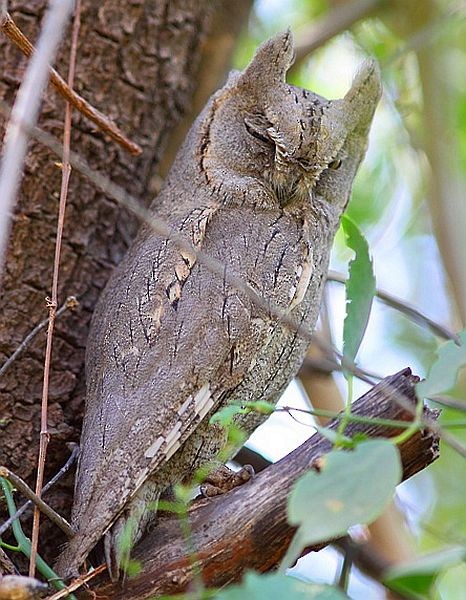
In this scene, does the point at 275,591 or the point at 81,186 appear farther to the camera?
the point at 81,186

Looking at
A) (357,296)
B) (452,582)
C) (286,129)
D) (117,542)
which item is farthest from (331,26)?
(452,582)

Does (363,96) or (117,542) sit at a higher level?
(363,96)

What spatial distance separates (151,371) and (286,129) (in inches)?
24.1

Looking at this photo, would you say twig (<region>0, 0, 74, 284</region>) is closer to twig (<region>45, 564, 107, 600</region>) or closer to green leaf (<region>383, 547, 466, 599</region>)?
green leaf (<region>383, 547, 466, 599</region>)

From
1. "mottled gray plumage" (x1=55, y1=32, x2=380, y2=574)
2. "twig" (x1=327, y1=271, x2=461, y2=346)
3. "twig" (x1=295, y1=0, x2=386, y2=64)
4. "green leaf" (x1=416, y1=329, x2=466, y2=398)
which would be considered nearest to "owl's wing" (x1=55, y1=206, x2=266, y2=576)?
"mottled gray plumage" (x1=55, y1=32, x2=380, y2=574)

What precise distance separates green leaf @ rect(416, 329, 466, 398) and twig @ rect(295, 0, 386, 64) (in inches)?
76.2

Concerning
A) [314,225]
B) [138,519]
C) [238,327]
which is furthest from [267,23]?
[138,519]

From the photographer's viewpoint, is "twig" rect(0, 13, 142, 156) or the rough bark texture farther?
the rough bark texture

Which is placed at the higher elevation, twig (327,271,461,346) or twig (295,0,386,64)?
twig (295,0,386,64)

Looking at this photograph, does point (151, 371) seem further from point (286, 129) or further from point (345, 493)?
point (345, 493)

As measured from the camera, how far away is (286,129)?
1956 mm

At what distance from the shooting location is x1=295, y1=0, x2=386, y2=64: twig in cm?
281

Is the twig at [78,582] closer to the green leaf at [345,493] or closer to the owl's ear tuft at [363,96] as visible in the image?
the green leaf at [345,493]

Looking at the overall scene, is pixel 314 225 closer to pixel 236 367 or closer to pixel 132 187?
pixel 236 367
